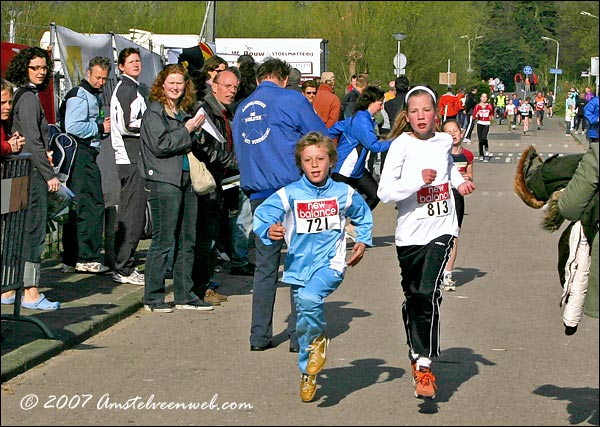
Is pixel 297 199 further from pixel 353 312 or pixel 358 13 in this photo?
pixel 358 13

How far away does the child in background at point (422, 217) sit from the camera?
280 inches

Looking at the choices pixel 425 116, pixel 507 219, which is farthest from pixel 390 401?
pixel 507 219

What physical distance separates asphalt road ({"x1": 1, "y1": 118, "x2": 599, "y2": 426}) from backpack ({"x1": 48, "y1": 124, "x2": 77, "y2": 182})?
1.72 metres

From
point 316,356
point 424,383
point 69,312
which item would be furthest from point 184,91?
point 424,383

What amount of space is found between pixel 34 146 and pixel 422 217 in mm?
3939

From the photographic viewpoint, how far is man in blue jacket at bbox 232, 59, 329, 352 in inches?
347

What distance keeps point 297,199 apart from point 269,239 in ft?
0.95

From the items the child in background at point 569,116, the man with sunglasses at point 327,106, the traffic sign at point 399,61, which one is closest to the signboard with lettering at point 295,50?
the traffic sign at point 399,61

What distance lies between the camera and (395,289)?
11.5 m

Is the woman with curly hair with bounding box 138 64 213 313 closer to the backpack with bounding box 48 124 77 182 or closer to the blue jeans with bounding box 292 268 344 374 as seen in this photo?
the backpack with bounding box 48 124 77 182

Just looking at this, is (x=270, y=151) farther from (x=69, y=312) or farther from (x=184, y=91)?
(x=69, y=312)

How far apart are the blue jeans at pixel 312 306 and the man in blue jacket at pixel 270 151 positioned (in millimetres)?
1675

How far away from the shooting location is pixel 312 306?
6934mm

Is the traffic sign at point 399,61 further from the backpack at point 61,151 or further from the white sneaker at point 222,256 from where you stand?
the backpack at point 61,151
